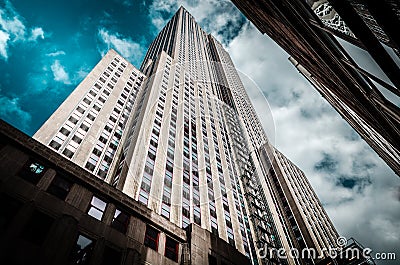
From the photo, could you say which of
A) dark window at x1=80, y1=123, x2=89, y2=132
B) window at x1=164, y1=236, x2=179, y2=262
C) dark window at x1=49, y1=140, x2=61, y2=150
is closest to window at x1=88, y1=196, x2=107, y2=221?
window at x1=164, y1=236, x2=179, y2=262

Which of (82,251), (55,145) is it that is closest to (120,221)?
(82,251)

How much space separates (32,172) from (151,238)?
970 centimetres

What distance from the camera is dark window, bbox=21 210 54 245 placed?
Result: 12993mm

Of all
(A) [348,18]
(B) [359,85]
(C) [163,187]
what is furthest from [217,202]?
(A) [348,18]

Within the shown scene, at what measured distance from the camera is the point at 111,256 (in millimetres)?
15586

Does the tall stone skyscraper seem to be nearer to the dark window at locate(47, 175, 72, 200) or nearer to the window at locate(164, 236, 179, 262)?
the window at locate(164, 236, 179, 262)

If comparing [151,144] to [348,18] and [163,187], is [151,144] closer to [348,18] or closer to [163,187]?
[163,187]

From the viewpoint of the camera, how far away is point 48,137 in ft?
129

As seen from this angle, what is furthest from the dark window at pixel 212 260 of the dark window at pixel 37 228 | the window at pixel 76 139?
the window at pixel 76 139

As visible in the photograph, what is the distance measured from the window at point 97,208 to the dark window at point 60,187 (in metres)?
1.91

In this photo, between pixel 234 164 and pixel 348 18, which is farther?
pixel 234 164

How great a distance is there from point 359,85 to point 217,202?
129 ft

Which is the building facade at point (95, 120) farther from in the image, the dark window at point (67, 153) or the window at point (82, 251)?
the window at point (82, 251)

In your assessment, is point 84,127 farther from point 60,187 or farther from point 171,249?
point 171,249
